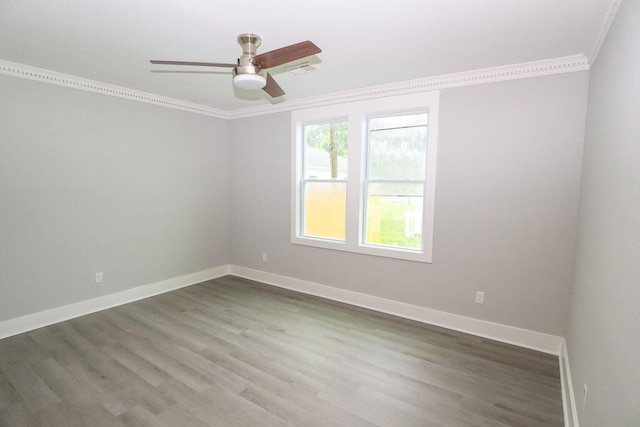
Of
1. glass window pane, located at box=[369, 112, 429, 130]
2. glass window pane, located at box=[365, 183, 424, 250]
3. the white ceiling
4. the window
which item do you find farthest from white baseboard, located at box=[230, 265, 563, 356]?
the white ceiling

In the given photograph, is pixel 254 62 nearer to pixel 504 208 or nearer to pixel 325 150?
pixel 325 150

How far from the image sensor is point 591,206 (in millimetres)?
2053

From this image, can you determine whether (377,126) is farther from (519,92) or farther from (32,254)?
(32,254)

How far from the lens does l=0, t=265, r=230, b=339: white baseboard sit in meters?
3.04

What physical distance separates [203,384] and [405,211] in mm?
2557

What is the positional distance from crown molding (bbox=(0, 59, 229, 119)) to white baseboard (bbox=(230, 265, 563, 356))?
101 inches

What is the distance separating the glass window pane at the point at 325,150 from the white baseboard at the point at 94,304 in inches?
88.4

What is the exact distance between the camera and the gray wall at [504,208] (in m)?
2.67

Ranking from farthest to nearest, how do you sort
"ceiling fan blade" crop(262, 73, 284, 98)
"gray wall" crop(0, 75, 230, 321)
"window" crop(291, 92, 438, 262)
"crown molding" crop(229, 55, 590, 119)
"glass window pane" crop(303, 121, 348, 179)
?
"glass window pane" crop(303, 121, 348, 179) → "window" crop(291, 92, 438, 262) → "gray wall" crop(0, 75, 230, 321) → "crown molding" crop(229, 55, 590, 119) → "ceiling fan blade" crop(262, 73, 284, 98)

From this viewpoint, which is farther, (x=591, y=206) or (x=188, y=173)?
(x=188, y=173)

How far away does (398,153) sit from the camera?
3.58m

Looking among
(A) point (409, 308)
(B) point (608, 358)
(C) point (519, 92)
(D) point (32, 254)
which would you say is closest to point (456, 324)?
(A) point (409, 308)

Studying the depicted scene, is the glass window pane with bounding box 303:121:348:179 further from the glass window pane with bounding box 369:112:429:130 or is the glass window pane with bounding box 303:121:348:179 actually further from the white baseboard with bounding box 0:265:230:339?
the white baseboard with bounding box 0:265:230:339

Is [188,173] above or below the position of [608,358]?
above
